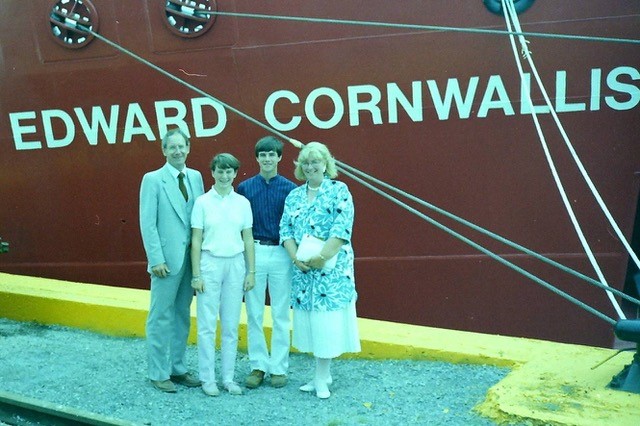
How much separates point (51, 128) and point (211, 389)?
3.06 m

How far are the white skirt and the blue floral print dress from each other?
4 cm

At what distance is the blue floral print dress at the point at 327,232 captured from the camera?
4539 millimetres

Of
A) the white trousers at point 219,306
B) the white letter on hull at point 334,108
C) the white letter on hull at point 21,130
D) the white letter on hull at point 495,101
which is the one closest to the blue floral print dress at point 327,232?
the white trousers at point 219,306

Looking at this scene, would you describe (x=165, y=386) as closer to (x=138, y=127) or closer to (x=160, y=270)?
(x=160, y=270)

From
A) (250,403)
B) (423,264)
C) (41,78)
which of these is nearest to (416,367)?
(250,403)

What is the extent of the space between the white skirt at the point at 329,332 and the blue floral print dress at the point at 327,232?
42 millimetres

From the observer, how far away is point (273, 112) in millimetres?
6465

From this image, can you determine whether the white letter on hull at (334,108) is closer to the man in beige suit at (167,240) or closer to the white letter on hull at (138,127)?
the white letter on hull at (138,127)

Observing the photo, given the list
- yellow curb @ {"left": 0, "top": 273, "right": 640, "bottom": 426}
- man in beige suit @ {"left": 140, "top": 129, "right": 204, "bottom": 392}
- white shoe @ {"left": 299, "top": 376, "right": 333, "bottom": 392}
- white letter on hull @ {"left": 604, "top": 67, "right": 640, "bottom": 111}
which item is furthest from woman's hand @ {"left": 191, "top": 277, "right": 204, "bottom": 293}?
white letter on hull @ {"left": 604, "top": 67, "right": 640, "bottom": 111}

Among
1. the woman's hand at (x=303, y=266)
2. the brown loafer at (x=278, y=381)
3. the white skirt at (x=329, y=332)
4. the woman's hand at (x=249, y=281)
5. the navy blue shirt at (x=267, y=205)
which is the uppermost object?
the navy blue shirt at (x=267, y=205)

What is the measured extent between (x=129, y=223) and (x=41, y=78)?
1290 mm

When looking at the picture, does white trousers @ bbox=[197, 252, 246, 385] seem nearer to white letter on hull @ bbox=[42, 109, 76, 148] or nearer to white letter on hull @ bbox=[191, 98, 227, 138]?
white letter on hull @ bbox=[191, 98, 227, 138]

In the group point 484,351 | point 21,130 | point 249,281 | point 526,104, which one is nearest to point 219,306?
point 249,281

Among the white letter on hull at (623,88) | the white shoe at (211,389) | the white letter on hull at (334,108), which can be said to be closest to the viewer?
the white shoe at (211,389)
